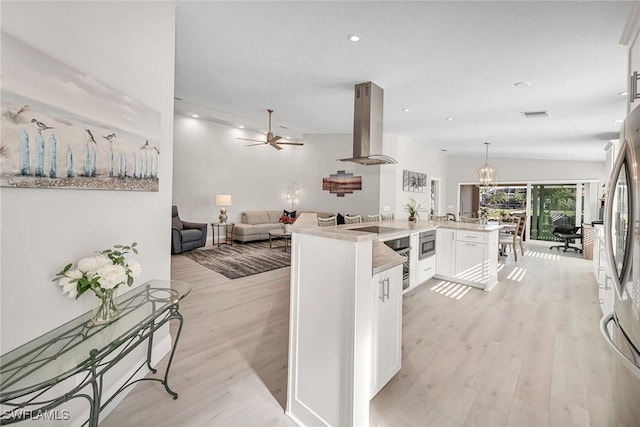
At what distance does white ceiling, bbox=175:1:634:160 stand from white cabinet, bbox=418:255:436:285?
248cm

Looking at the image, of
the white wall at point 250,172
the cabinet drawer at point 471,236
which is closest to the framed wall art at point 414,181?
the white wall at point 250,172

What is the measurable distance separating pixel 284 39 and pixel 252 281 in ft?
10.4

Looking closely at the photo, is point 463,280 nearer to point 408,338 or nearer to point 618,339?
point 408,338

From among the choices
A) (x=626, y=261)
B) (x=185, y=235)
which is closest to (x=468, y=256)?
(x=626, y=261)

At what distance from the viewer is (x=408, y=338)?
8.53ft

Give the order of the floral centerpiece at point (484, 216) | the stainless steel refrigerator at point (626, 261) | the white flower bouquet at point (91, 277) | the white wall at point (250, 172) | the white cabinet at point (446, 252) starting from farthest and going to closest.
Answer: the white wall at point (250, 172) → the floral centerpiece at point (484, 216) → the white cabinet at point (446, 252) → the white flower bouquet at point (91, 277) → the stainless steel refrigerator at point (626, 261)

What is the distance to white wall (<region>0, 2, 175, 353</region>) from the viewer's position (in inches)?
47.1

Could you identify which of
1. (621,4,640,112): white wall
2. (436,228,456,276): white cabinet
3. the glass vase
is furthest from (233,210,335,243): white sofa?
(621,4,640,112): white wall

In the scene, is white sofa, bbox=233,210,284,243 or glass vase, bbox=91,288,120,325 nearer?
glass vase, bbox=91,288,120,325

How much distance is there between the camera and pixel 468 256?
13.6 feet

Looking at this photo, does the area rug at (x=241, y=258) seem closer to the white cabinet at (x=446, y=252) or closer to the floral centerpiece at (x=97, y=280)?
the white cabinet at (x=446, y=252)

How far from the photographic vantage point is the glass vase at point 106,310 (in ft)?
4.66

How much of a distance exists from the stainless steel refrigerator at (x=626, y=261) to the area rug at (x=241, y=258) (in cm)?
409

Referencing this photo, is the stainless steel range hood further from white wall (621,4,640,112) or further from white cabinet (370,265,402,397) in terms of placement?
white cabinet (370,265,402,397)
